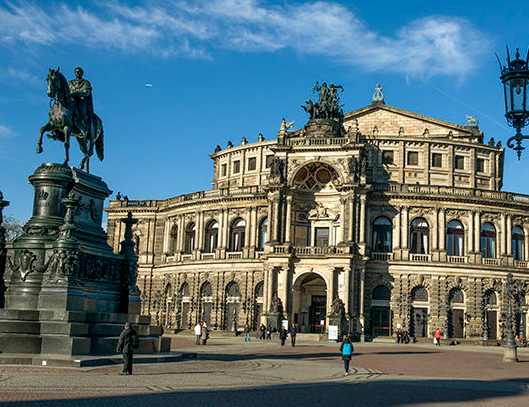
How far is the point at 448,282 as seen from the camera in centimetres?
6400

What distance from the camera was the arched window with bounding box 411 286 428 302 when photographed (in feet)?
211

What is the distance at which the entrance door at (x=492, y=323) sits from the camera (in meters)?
63.4

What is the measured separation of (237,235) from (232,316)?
8.43m

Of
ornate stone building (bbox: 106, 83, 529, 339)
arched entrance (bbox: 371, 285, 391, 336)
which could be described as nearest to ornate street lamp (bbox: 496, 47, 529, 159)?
ornate stone building (bbox: 106, 83, 529, 339)

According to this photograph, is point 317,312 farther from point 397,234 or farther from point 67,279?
point 67,279

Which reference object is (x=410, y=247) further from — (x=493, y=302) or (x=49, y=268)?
(x=49, y=268)

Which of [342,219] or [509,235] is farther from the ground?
[342,219]

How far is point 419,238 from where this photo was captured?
65.6 metres

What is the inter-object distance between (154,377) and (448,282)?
4873cm

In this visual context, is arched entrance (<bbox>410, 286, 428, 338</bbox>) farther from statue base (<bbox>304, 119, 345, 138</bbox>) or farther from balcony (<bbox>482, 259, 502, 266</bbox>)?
statue base (<bbox>304, 119, 345, 138</bbox>)

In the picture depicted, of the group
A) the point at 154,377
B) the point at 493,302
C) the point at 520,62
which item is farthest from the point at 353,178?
the point at 520,62

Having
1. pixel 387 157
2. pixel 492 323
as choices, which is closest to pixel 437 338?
pixel 492 323

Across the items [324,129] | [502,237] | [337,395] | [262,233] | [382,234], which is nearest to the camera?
[337,395]

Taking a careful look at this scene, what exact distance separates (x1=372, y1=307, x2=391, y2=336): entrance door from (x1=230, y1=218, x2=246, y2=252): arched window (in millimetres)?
15848
